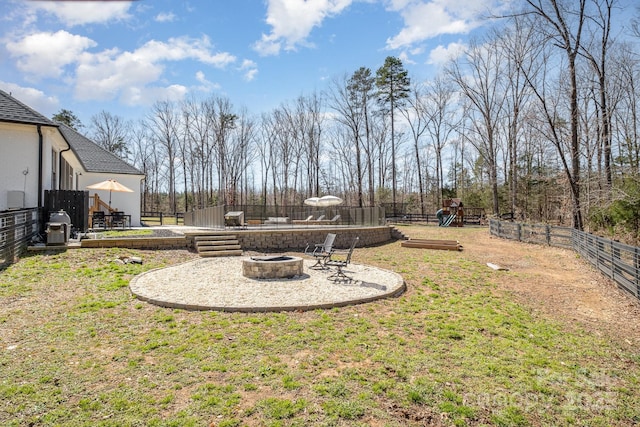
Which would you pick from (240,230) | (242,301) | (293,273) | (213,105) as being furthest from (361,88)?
(242,301)

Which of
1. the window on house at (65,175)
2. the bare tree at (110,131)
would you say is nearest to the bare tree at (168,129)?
the bare tree at (110,131)

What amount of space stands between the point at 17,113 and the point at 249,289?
999 cm

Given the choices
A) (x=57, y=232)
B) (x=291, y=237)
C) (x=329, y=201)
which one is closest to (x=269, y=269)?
(x=291, y=237)

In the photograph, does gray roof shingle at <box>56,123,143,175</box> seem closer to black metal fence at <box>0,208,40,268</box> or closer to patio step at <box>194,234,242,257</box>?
black metal fence at <box>0,208,40,268</box>

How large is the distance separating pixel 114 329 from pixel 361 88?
106 ft

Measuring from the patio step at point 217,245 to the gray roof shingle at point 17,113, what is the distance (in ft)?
20.0

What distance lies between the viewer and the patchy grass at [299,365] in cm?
351

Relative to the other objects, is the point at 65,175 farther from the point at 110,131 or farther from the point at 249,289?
the point at 110,131

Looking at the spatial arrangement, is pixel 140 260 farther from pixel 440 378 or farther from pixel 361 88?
pixel 361 88

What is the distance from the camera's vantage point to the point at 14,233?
8.32m

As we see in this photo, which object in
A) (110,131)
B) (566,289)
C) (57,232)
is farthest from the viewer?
(110,131)

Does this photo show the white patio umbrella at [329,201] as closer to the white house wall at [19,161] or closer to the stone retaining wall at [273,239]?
the stone retaining wall at [273,239]

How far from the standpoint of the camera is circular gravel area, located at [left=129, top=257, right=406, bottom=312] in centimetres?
659

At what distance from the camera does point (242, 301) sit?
22.3 ft
